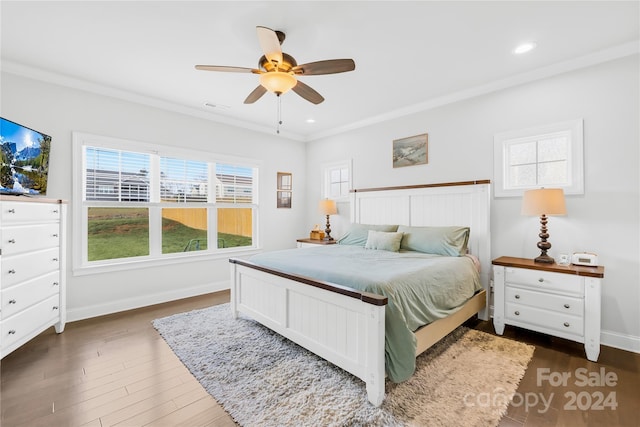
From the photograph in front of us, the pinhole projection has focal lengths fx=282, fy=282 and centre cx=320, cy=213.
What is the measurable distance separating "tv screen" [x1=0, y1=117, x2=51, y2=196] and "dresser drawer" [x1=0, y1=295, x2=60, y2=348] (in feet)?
3.38

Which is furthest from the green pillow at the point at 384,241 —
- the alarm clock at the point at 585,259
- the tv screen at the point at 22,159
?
the tv screen at the point at 22,159

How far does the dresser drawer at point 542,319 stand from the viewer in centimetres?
246

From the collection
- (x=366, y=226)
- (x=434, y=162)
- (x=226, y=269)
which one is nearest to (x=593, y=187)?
(x=434, y=162)

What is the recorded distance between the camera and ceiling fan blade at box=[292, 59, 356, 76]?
2109mm

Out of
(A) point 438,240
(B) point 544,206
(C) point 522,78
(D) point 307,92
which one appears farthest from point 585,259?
(D) point 307,92

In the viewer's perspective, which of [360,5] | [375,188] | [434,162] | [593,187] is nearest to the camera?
[360,5]

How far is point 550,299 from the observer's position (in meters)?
2.58

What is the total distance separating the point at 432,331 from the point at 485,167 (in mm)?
2185

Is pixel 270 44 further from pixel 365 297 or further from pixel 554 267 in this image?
pixel 554 267

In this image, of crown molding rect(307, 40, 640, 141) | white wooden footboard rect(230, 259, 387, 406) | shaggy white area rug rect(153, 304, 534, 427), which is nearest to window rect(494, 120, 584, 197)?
crown molding rect(307, 40, 640, 141)

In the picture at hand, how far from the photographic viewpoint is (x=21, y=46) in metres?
2.53

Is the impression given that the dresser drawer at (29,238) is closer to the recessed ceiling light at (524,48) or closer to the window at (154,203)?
the window at (154,203)

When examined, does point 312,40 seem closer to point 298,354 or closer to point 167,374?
point 298,354

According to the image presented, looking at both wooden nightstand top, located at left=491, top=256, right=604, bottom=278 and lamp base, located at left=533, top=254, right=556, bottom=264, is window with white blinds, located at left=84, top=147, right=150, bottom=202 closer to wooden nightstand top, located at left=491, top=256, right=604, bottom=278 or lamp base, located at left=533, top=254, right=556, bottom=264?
wooden nightstand top, located at left=491, top=256, right=604, bottom=278
